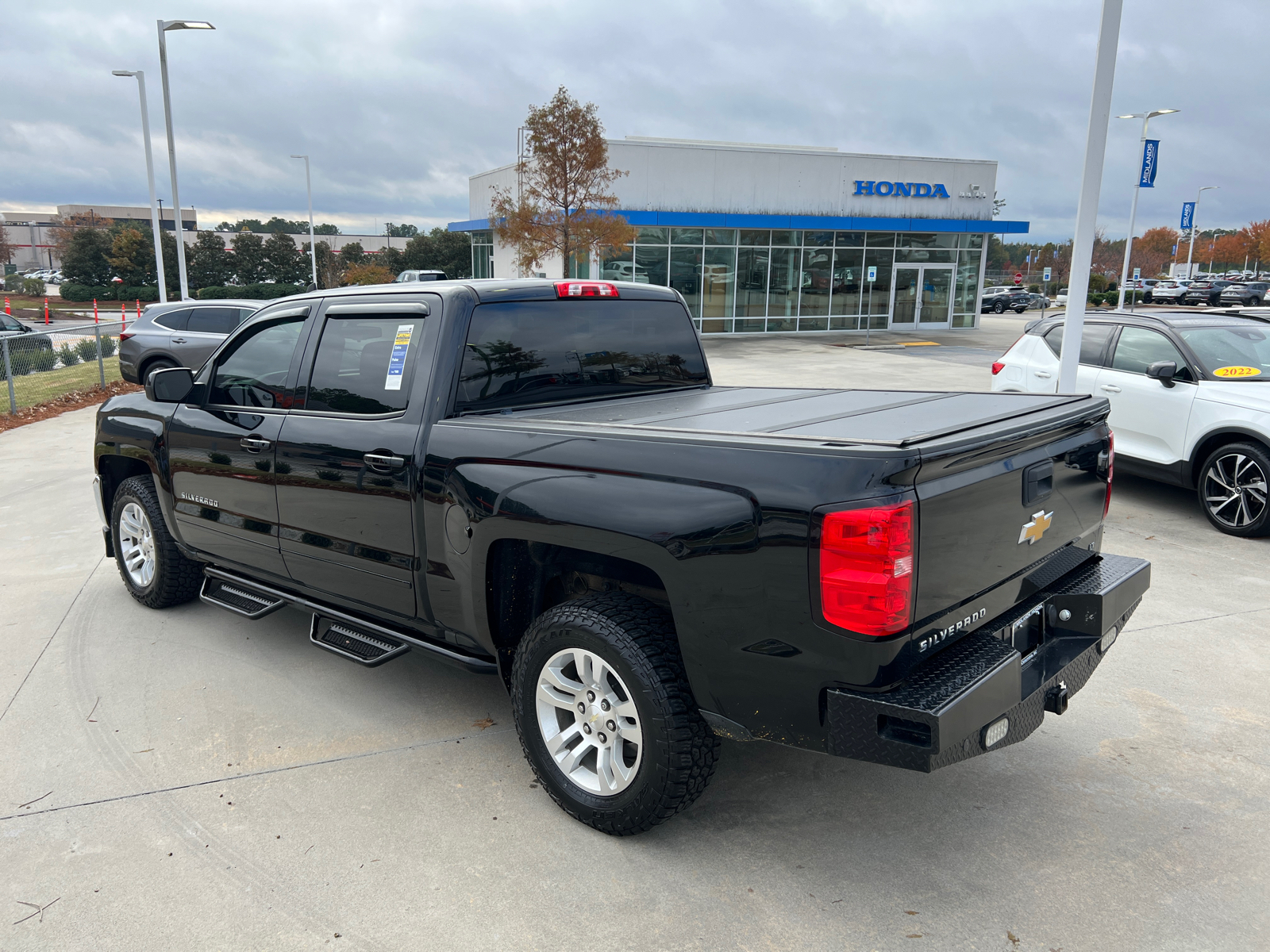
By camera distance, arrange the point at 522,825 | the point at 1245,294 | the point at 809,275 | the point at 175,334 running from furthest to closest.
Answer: the point at 1245,294
the point at 809,275
the point at 175,334
the point at 522,825

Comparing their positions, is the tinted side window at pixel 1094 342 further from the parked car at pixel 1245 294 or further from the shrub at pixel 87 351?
the parked car at pixel 1245 294

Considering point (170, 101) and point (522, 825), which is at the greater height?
point (170, 101)

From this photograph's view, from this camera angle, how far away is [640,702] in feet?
9.59

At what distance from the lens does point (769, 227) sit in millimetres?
29578

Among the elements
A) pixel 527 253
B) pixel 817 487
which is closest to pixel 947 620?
pixel 817 487

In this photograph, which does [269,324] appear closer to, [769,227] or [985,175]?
[769,227]

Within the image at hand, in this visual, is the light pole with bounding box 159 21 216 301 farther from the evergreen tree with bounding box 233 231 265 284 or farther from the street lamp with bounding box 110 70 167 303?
the evergreen tree with bounding box 233 231 265 284

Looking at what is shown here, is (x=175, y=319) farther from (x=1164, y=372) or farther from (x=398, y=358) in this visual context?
(x=1164, y=372)

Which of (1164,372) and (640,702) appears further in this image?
(1164,372)

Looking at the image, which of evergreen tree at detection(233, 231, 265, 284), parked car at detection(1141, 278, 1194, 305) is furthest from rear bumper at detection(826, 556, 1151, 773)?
parked car at detection(1141, 278, 1194, 305)

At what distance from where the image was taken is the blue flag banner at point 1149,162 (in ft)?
111

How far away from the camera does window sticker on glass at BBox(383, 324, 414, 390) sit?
12.4 feet

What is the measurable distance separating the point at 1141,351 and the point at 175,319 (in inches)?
547

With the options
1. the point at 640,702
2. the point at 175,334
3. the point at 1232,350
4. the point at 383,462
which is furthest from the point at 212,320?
the point at 640,702
